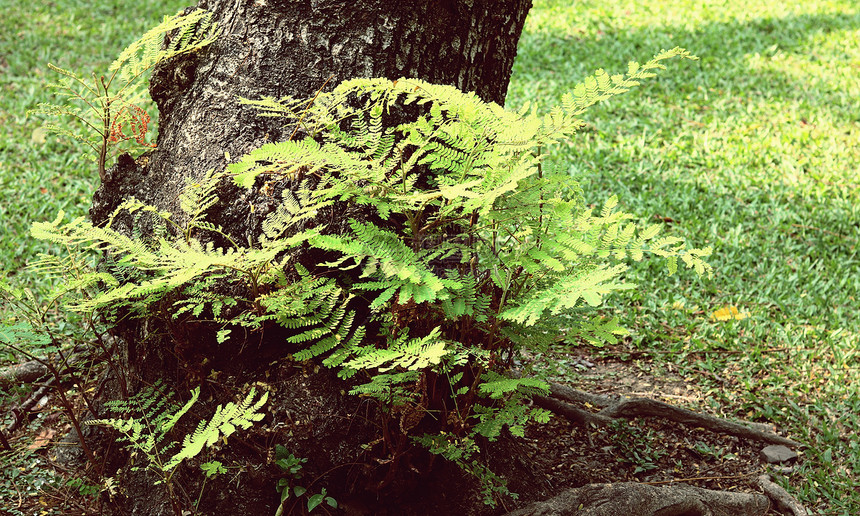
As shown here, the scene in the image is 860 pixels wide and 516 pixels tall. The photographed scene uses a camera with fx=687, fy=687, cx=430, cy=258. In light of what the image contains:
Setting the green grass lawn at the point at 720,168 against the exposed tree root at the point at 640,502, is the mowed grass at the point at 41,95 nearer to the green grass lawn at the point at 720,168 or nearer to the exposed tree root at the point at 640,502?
the green grass lawn at the point at 720,168

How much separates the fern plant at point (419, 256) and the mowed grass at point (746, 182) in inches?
11.3

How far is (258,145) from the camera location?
2363 mm

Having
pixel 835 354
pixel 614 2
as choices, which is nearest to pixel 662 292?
pixel 835 354

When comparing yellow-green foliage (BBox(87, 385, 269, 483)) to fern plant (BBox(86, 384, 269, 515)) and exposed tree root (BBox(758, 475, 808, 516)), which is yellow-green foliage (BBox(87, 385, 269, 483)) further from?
exposed tree root (BBox(758, 475, 808, 516))

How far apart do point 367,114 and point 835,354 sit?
10.9ft

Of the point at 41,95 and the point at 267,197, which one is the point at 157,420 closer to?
the point at 267,197

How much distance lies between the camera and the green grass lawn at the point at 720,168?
3957 mm

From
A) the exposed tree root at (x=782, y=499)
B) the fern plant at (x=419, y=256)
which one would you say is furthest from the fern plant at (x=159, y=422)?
the exposed tree root at (x=782, y=499)

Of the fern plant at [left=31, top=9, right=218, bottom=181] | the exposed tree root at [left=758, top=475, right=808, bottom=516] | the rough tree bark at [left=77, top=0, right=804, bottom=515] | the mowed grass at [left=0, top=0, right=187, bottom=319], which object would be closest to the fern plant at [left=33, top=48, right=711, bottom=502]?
the rough tree bark at [left=77, top=0, right=804, bottom=515]

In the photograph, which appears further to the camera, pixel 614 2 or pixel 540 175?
pixel 614 2

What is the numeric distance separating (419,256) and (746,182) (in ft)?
15.8

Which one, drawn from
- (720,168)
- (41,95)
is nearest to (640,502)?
(720,168)

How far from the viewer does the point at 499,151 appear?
190 centimetres

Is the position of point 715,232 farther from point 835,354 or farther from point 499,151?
point 499,151
